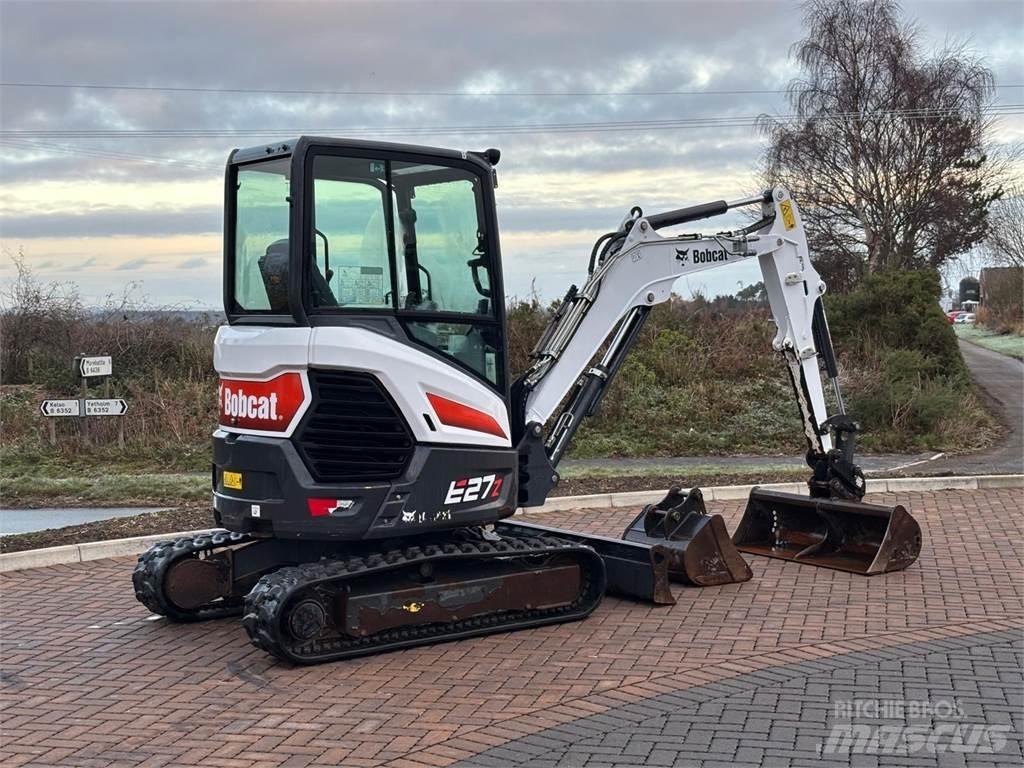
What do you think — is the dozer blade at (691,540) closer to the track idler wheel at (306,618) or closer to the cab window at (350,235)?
the track idler wheel at (306,618)

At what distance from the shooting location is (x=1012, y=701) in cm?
625

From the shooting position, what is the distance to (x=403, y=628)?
7586 millimetres

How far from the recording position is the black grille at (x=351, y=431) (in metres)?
7.24

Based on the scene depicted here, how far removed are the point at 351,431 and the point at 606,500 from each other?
6.13 m

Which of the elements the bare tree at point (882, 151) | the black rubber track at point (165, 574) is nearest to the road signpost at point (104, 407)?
the black rubber track at point (165, 574)

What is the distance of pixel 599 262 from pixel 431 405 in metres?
2.34

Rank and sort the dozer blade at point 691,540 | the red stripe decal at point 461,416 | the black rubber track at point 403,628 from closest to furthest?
1. the black rubber track at point 403,628
2. the red stripe decal at point 461,416
3. the dozer blade at point 691,540

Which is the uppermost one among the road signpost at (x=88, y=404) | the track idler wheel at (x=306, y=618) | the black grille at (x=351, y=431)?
the road signpost at (x=88, y=404)

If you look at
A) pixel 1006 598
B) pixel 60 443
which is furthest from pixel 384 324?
pixel 60 443

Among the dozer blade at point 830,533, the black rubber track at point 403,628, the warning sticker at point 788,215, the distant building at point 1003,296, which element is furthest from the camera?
the distant building at point 1003,296

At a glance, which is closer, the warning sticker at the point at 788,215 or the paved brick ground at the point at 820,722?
the paved brick ground at the point at 820,722

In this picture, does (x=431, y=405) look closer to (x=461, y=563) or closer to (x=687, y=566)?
(x=461, y=563)

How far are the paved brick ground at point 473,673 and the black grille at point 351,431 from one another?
1176 millimetres

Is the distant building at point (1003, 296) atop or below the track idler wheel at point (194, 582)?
atop
